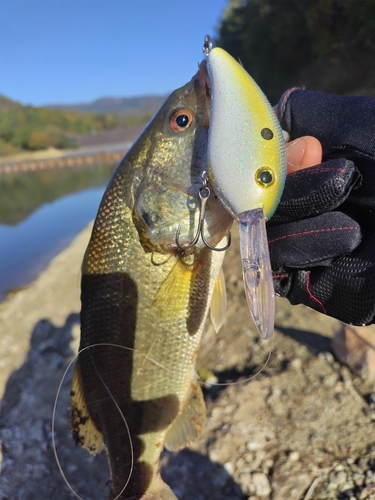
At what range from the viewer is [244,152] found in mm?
1394

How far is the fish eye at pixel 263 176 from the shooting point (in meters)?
1.39

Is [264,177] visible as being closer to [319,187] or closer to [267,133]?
[267,133]

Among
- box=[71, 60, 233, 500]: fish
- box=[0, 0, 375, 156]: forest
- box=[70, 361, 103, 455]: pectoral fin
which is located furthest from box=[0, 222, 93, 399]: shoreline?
box=[0, 0, 375, 156]: forest

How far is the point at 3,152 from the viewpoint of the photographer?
5941 cm

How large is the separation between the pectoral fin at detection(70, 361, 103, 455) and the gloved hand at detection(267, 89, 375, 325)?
1.46m

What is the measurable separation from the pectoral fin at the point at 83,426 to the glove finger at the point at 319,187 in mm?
1638

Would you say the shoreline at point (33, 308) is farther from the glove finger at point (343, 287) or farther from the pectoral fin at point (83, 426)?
the glove finger at point (343, 287)

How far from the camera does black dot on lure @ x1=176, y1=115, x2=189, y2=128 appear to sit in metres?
1.76

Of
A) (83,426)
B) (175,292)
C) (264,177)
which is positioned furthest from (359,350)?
(264,177)

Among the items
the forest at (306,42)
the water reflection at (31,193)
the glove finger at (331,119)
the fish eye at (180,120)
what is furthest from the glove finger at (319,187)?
the water reflection at (31,193)

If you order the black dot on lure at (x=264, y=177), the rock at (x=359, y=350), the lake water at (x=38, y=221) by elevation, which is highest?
the black dot on lure at (x=264, y=177)

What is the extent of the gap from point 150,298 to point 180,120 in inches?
37.7

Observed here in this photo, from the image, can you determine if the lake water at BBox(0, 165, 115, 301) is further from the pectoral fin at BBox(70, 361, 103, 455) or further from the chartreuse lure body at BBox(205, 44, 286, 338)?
the chartreuse lure body at BBox(205, 44, 286, 338)

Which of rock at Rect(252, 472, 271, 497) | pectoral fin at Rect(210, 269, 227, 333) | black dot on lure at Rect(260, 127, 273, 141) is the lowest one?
rock at Rect(252, 472, 271, 497)
